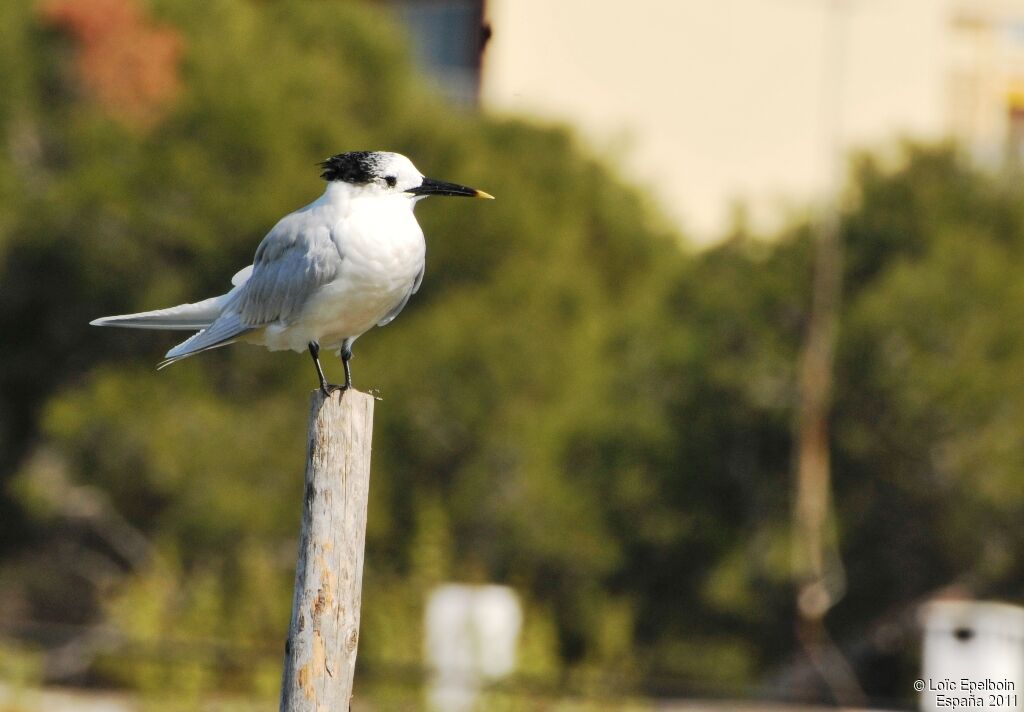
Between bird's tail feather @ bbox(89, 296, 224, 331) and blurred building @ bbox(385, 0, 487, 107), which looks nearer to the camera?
bird's tail feather @ bbox(89, 296, 224, 331)

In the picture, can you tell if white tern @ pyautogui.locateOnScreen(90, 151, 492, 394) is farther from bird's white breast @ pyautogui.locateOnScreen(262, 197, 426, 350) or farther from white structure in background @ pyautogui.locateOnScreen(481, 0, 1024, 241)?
white structure in background @ pyautogui.locateOnScreen(481, 0, 1024, 241)

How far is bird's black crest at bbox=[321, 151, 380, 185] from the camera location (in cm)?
461

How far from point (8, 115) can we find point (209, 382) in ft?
9.59

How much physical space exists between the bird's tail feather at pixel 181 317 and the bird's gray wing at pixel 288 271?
0.18 m

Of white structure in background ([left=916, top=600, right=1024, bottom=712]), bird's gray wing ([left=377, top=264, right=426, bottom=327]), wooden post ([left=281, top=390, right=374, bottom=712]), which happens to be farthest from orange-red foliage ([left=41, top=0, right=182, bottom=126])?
wooden post ([left=281, top=390, right=374, bottom=712])

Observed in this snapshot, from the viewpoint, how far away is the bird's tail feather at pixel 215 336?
4793mm

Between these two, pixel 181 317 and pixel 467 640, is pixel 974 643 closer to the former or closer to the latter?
pixel 467 640

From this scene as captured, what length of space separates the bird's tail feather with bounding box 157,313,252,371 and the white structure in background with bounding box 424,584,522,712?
320cm

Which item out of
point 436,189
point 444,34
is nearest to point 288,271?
point 436,189

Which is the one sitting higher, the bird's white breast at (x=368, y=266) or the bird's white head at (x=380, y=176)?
the bird's white head at (x=380, y=176)

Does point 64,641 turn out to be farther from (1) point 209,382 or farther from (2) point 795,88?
(2) point 795,88

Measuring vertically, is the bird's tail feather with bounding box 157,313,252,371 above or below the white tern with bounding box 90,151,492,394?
below

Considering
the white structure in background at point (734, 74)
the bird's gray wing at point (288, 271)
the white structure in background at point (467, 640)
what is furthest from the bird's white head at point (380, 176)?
the white structure in background at point (734, 74)

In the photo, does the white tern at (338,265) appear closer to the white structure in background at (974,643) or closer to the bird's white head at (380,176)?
the bird's white head at (380,176)
